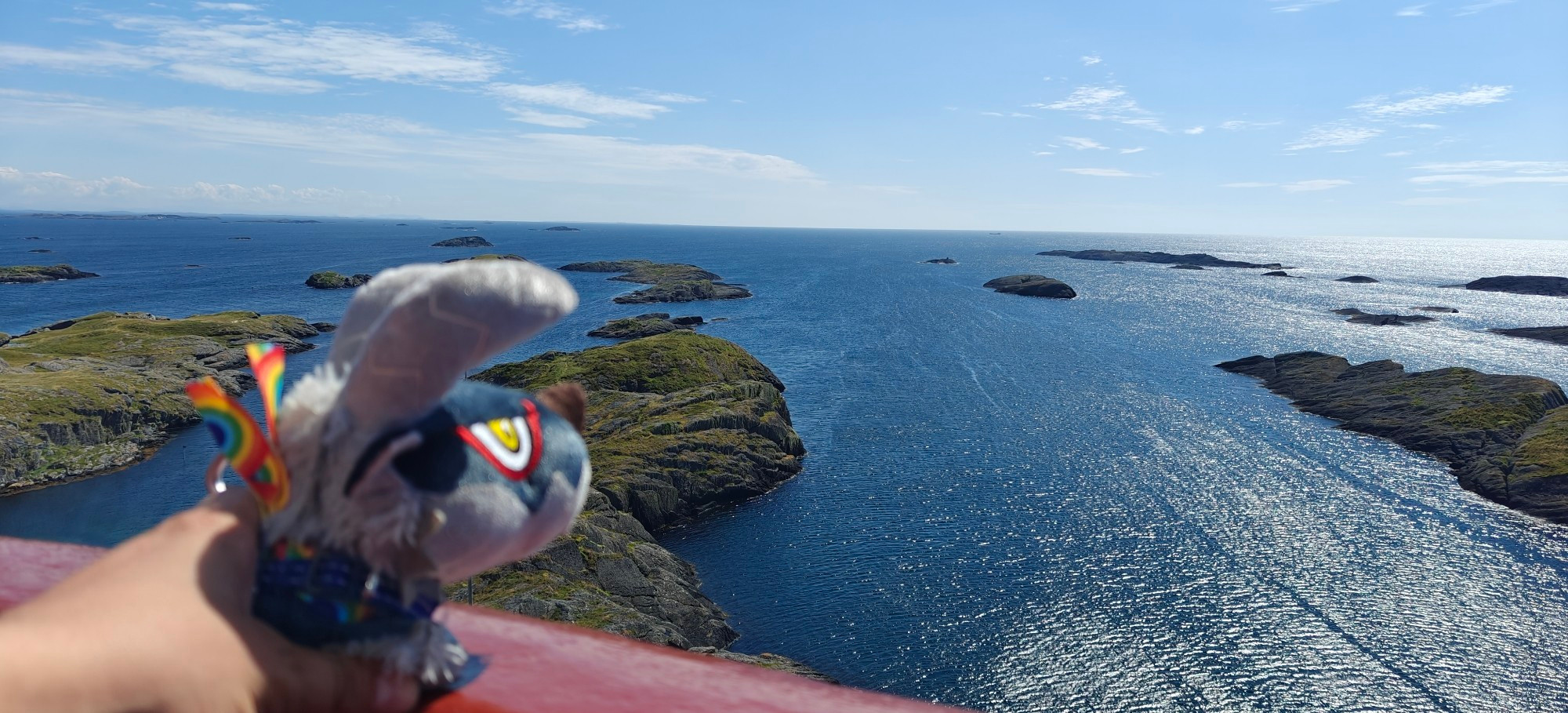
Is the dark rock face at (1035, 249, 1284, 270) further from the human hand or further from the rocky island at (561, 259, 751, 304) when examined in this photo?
the human hand

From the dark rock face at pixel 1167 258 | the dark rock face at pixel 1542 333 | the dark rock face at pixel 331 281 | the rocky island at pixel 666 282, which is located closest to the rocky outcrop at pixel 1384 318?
the dark rock face at pixel 1542 333

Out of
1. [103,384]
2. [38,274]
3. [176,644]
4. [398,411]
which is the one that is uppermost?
[398,411]

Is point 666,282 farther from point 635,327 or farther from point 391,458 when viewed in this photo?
point 391,458

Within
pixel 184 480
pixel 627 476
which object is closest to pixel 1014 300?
pixel 627 476

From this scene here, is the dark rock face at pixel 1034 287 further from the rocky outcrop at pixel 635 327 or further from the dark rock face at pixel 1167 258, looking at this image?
the dark rock face at pixel 1167 258

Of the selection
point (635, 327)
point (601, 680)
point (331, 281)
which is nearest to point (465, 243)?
point (331, 281)

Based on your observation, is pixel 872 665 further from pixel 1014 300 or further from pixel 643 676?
pixel 1014 300
